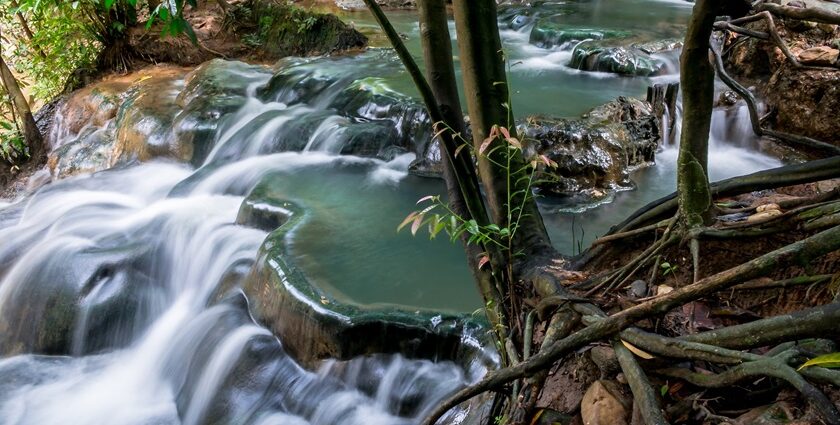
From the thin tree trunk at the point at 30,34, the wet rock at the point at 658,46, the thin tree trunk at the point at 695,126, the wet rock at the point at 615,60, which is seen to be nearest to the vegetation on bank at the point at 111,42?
the thin tree trunk at the point at 30,34

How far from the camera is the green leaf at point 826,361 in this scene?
1.37m

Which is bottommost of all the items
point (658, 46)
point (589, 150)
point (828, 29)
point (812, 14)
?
point (589, 150)

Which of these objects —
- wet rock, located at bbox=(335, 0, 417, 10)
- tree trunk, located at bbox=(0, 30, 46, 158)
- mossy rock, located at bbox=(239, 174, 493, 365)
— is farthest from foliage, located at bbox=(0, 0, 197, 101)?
mossy rock, located at bbox=(239, 174, 493, 365)

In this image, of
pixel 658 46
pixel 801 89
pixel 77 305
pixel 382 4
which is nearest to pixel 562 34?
pixel 658 46

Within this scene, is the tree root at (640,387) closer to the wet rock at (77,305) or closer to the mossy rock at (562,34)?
the wet rock at (77,305)

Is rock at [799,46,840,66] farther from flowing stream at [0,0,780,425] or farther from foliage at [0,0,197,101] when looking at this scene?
foliage at [0,0,197,101]

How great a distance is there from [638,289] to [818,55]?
18.4 feet

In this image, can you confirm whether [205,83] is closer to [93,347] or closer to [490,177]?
[93,347]

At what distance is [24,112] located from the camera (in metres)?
8.95

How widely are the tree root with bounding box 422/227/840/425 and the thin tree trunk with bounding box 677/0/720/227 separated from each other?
1.75ft

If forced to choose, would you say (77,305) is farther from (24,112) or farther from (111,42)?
(111,42)

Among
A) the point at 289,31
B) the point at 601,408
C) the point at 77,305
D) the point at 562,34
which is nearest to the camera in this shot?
the point at 601,408

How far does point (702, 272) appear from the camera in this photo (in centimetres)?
221

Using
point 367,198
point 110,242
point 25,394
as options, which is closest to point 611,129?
point 367,198
